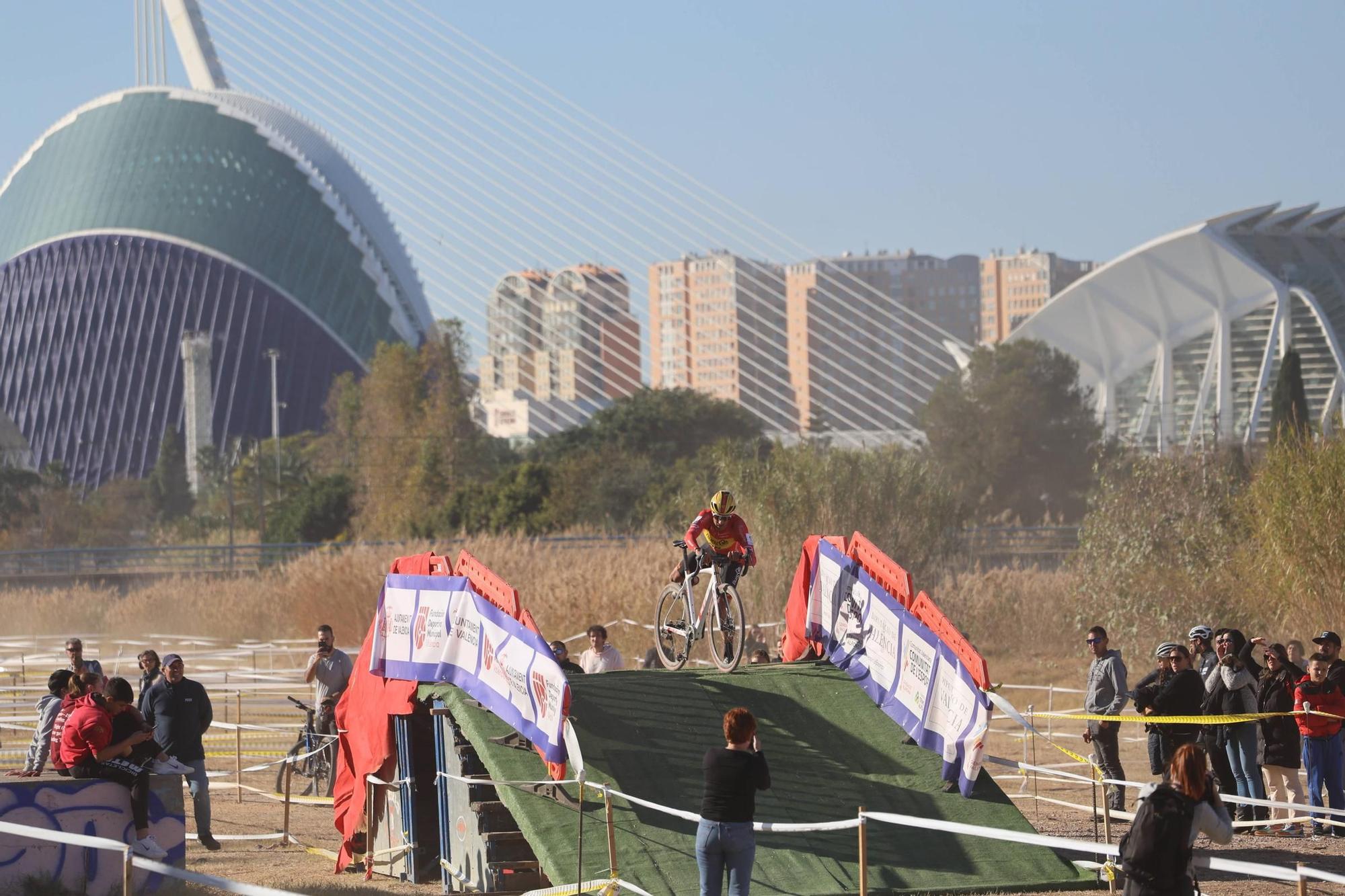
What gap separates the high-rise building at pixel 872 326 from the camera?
253 feet

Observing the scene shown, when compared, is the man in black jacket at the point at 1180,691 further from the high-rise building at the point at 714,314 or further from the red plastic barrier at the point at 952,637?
the high-rise building at the point at 714,314

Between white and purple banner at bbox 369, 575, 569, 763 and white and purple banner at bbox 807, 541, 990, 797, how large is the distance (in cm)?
270

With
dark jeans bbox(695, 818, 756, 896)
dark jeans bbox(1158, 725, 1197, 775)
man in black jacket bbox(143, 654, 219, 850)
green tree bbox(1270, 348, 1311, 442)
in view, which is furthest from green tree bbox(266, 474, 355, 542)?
dark jeans bbox(695, 818, 756, 896)

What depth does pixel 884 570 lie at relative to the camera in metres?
12.3

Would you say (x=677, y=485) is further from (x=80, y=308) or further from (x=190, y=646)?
(x=80, y=308)

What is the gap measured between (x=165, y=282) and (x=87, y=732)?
83516mm

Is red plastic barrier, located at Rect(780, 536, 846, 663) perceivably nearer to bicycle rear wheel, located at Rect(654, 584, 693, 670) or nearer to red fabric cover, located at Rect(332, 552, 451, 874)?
bicycle rear wheel, located at Rect(654, 584, 693, 670)

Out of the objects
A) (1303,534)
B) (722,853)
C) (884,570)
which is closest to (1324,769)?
(884,570)

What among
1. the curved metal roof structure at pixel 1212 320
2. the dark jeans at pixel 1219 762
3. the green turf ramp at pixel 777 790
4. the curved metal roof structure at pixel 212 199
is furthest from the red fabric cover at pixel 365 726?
the curved metal roof structure at pixel 212 199

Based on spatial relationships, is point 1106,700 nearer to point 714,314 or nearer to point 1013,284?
point 714,314

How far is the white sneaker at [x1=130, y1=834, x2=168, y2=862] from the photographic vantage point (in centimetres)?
1075

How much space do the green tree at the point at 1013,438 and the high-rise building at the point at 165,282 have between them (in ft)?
128

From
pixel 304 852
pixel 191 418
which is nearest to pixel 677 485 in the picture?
pixel 304 852

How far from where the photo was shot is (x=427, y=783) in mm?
12320
